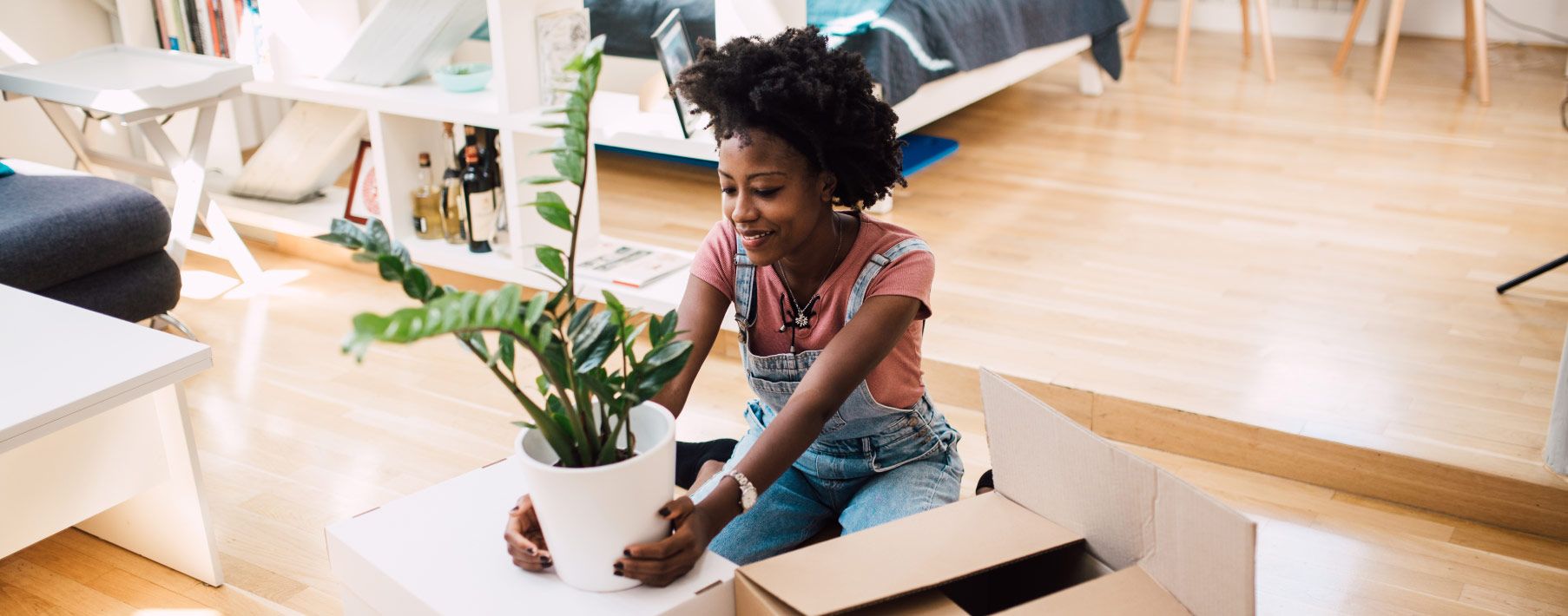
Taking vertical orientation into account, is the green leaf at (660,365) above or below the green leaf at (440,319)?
below

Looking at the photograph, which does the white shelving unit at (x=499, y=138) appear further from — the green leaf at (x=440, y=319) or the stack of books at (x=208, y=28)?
the green leaf at (x=440, y=319)

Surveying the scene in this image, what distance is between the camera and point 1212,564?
3.27 ft

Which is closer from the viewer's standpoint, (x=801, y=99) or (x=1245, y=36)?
(x=801, y=99)

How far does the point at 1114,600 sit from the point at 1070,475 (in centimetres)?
13

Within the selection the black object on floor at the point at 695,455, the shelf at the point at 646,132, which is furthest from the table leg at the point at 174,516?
the shelf at the point at 646,132

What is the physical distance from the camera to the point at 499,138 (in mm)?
2990

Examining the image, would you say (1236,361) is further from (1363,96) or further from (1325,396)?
(1363,96)

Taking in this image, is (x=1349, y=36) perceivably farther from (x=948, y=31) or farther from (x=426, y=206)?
(x=426, y=206)

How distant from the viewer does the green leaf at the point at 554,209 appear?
101cm

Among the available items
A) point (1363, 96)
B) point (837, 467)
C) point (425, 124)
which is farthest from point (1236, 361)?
point (1363, 96)

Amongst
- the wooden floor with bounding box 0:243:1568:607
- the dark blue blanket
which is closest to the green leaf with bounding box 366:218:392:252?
the wooden floor with bounding box 0:243:1568:607

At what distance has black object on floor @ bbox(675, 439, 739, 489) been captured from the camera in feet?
6.41

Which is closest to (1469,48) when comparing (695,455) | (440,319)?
(695,455)

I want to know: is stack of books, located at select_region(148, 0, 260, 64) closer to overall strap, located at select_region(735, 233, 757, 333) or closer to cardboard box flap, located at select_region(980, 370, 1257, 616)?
overall strap, located at select_region(735, 233, 757, 333)
